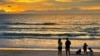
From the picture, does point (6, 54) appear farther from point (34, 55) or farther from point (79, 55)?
point (79, 55)

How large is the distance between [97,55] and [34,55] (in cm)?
537

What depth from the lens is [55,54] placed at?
23359mm

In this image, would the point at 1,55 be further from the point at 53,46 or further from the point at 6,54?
the point at 53,46

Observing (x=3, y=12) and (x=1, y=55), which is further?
(x=3, y=12)

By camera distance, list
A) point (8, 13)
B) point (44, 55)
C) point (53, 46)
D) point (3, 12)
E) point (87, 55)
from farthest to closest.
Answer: point (3, 12)
point (8, 13)
point (53, 46)
point (44, 55)
point (87, 55)

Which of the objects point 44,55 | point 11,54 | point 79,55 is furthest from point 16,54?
point 79,55

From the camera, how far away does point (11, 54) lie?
78.3 ft

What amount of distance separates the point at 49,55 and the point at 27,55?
6.12ft

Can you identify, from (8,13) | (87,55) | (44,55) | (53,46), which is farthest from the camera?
(8,13)

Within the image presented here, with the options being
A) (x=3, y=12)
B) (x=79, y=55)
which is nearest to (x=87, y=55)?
(x=79, y=55)

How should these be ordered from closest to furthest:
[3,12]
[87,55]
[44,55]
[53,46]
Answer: [87,55], [44,55], [53,46], [3,12]

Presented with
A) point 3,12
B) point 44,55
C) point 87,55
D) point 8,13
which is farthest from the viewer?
point 3,12

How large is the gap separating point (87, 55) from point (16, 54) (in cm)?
656

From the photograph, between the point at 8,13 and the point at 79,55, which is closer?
the point at 79,55
